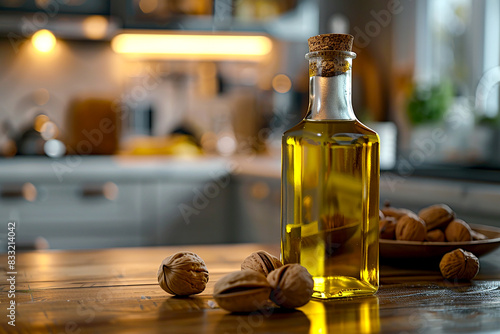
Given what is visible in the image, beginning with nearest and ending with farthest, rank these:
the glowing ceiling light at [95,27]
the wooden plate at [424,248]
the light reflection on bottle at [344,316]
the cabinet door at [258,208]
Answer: the light reflection on bottle at [344,316], the wooden plate at [424,248], the cabinet door at [258,208], the glowing ceiling light at [95,27]

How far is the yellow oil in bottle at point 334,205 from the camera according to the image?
568mm

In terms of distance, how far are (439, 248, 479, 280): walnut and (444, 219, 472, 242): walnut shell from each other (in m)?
0.10

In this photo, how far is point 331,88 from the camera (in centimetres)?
58

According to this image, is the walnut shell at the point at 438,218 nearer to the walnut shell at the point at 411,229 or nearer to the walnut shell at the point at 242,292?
the walnut shell at the point at 411,229

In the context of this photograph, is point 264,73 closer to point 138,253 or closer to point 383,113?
point 383,113

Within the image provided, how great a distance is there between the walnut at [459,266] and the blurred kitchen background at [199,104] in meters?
0.99

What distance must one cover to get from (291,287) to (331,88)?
8.2 inches

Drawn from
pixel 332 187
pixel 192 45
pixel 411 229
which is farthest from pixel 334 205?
pixel 192 45

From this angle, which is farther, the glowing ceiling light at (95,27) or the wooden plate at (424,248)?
the glowing ceiling light at (95,27)

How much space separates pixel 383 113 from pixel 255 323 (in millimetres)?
2599

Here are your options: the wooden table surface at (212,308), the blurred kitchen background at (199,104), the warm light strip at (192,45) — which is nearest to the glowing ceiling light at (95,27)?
the blurred kitchen background at (199,104)

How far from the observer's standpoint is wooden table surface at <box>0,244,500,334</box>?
0.46m

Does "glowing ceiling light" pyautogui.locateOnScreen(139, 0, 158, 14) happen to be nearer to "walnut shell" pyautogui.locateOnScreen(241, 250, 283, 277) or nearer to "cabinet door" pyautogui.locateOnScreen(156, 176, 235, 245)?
"cabinet door" pyautogui.locateOnScreen(156, 176, 235, 245)

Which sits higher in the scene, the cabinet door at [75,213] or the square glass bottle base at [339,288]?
the square glass bottle base at [339,288]
